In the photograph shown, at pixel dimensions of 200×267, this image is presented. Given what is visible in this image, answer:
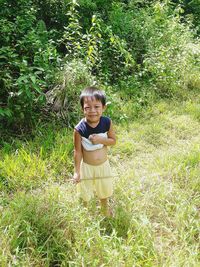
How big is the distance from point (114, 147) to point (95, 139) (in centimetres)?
144

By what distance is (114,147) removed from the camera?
3887 millimetres

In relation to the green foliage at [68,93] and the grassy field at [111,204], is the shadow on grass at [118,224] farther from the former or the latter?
the green foliage at [68,93]

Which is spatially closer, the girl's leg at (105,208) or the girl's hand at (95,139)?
the girl's hand at (95,139)

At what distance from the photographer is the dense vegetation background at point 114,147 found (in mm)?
2370

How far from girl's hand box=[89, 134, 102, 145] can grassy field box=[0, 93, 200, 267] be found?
1.72ft

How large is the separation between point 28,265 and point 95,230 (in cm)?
52

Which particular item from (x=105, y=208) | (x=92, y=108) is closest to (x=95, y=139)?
(x=92, y=108)

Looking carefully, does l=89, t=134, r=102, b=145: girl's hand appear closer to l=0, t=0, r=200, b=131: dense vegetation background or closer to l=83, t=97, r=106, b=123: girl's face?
l=83, t=97, r=106, b=123: girl's face

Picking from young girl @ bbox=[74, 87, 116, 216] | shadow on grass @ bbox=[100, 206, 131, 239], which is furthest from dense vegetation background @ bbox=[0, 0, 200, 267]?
young girl @ bbox=[74, 87, 116, 216]

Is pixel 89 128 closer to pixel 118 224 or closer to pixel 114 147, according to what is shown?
pixel 118 224

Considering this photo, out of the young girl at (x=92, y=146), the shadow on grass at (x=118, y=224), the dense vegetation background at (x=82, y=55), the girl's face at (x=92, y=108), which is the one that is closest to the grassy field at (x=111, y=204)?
the shadow on grass at (x=118, y=224)

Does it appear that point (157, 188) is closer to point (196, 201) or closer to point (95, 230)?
point (196, 201)

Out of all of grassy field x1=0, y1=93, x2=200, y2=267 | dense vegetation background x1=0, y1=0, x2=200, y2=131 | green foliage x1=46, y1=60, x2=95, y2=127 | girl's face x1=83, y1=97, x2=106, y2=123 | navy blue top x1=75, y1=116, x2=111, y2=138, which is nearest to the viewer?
grassy field x1=0, y1=93, x2=200, y2=267

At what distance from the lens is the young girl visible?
2428 mm
